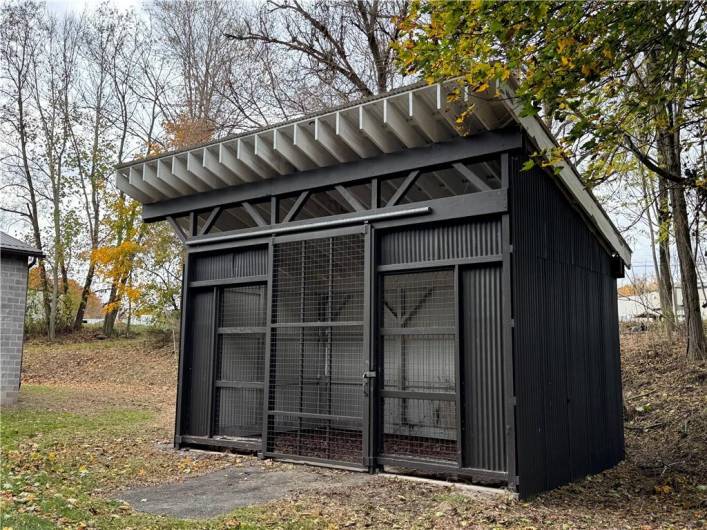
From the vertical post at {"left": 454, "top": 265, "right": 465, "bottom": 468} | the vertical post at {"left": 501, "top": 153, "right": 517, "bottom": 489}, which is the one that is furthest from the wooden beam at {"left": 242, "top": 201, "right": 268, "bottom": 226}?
the vertical post at {"left": 501, "top": 153, "right": 517, "bottom": 489}

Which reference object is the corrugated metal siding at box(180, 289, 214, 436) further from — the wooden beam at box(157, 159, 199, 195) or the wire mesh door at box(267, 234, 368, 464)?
the wooden beam at box(157, 159, 199, 195)

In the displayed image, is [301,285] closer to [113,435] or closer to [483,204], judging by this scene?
[483,204]

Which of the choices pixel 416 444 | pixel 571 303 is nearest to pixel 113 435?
pixel 416 444

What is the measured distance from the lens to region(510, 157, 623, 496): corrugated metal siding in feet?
18.1

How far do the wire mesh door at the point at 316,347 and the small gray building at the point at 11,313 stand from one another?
6.83 metres

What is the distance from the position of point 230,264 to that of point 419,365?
2.85 m

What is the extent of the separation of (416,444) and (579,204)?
3190mm

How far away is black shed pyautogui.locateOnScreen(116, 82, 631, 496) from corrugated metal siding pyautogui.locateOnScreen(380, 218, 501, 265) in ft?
0.05

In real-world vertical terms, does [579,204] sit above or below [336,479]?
above

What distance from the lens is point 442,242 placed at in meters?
6.00

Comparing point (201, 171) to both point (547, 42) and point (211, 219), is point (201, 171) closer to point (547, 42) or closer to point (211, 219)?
point (211, 219)

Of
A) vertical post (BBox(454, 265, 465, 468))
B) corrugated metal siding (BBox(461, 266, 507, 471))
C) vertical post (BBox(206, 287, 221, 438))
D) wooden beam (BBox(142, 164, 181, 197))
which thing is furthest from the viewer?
wooden beam (BBox(142, 164, 181, 197))

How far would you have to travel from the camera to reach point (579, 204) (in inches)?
270

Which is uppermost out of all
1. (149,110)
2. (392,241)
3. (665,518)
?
(149,110)
